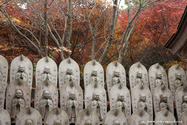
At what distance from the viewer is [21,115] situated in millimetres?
5867

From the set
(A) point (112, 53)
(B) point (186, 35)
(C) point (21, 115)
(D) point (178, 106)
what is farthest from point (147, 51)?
(C) point (21, 115)

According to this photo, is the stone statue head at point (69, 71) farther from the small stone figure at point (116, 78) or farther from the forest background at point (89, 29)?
the small stone figure at point (116, 78)

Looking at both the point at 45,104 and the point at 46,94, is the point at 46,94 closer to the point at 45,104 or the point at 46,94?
the point at 46,94

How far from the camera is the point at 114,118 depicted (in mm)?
6242

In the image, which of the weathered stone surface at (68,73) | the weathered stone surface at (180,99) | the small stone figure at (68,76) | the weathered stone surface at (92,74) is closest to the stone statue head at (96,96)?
the weathered stone surface at (92,74)

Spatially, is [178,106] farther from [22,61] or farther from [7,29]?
[7,29]

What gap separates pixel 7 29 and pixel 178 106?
7.85 meters

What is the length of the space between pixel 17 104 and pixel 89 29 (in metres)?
5.63

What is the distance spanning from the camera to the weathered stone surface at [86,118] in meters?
6.09

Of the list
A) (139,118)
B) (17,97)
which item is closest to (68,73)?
(17,97)

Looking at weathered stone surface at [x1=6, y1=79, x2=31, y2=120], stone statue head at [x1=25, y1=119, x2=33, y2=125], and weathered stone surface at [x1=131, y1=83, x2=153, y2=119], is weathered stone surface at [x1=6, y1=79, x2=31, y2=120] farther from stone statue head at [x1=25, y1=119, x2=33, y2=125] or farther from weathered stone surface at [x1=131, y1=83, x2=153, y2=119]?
weathered stone surface at [x1=131, y1=83, x2=153, y2=119]

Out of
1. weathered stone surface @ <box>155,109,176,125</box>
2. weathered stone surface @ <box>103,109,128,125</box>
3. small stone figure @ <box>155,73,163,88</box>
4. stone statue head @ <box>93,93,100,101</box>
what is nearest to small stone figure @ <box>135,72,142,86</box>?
small stone figure @ <box>155,73,163,88</box>

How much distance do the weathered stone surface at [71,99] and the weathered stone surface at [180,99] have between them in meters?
3.29

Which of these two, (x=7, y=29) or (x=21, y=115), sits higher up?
(x=7, y=29)
